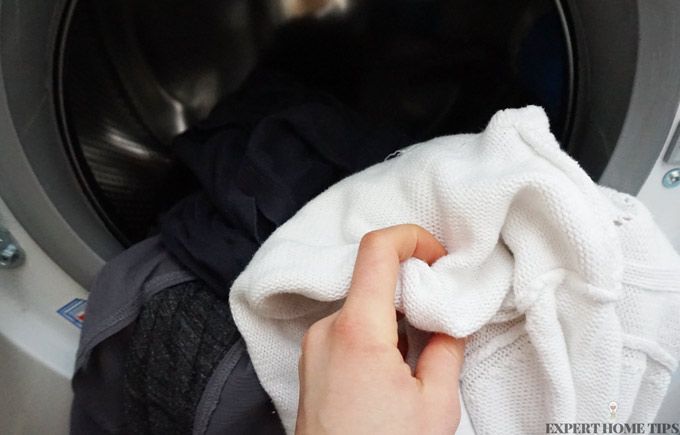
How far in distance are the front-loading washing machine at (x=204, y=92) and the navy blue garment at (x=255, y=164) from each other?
68mm

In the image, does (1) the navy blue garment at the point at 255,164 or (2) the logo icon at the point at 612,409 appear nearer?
(2) the logo icon at the point at 612,409

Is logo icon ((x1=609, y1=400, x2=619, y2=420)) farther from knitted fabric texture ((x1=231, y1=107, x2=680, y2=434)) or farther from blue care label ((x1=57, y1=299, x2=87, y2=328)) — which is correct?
blue care label ((x1=57, y1=299, x2=87, y2=328))

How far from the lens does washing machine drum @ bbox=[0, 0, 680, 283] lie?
0.50 meters

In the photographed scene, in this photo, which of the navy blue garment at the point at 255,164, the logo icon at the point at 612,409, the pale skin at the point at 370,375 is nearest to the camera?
the pale skin at the point at 370,375

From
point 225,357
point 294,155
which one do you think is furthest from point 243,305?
point 294,155

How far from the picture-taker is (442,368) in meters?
0.36

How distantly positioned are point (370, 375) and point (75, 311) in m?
0.40

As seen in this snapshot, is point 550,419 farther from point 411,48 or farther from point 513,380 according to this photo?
point 411,48

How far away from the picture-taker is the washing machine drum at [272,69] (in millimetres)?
503

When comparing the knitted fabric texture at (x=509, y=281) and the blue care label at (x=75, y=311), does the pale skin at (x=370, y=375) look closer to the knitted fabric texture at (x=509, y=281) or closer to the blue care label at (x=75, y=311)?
the knitted fabric texture at (x=509, y=281)

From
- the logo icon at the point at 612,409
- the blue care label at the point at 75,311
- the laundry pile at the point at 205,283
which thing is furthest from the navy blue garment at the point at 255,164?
the logo icon at the point at 612,409

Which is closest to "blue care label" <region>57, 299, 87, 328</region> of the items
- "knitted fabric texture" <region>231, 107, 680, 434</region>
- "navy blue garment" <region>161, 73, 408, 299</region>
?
"navy blue garment" <region>161, 73, 408, 299</region>

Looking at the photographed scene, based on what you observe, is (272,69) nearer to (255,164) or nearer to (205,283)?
(255,164)

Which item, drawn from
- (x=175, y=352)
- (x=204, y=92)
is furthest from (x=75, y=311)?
(x=204, y=92)
